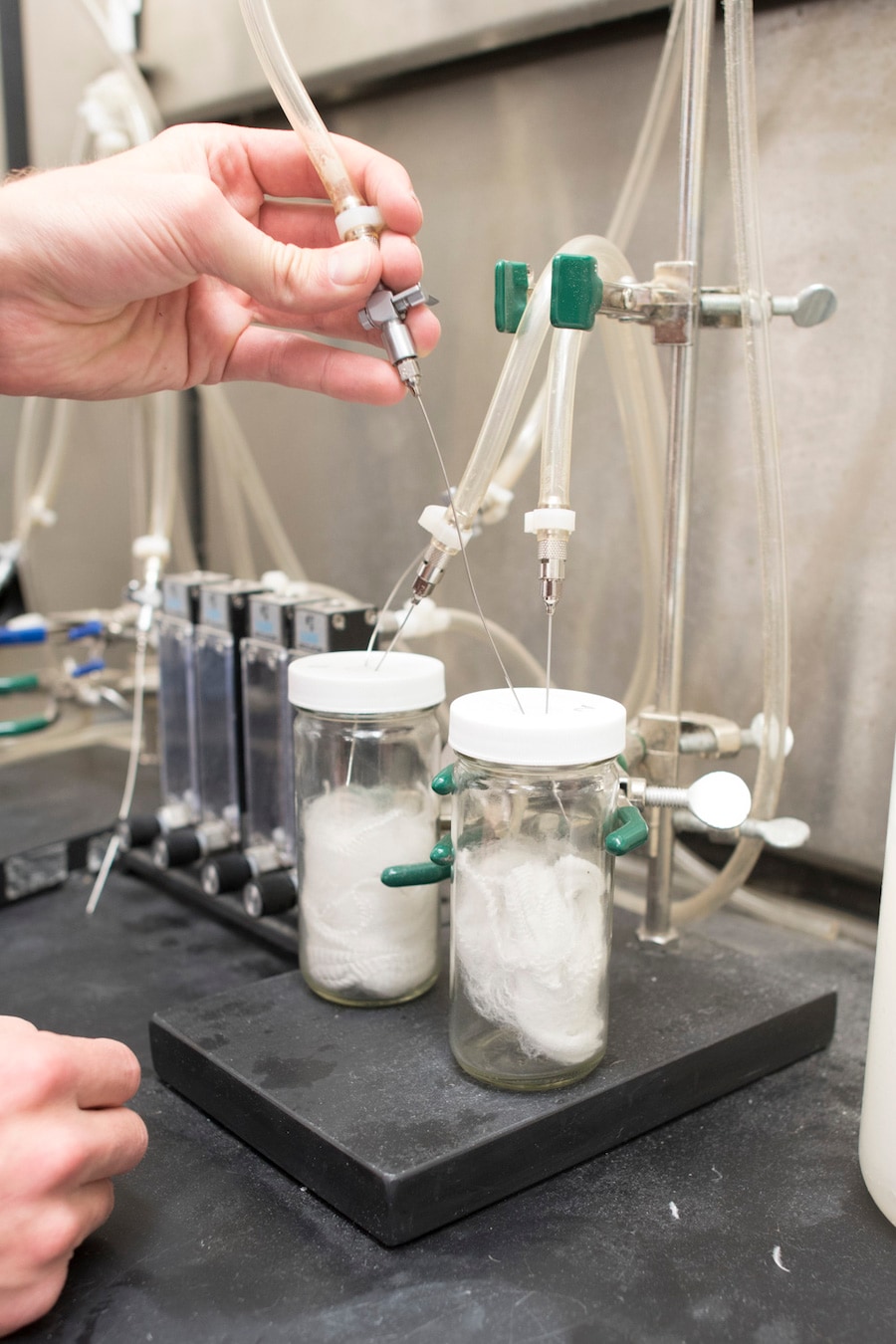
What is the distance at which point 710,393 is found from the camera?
44.9 inches

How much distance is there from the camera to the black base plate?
62 cm

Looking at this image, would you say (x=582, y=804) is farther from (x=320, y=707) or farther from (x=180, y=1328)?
(x=180, y=1328)

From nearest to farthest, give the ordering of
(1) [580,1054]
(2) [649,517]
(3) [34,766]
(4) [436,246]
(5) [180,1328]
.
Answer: (5) [180,1328] < (1) [580,1054] < (2) [649,517] < (4) [436,246] < (3) [34,766]

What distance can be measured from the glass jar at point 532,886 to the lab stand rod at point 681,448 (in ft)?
0.71

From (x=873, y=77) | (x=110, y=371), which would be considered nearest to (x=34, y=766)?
(x=110, y=371)

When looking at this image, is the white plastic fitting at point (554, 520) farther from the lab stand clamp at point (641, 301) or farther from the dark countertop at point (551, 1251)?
the dark countertop at point (551, 1251)

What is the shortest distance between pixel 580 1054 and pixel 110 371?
73 centimetres

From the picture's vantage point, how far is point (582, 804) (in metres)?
0.68

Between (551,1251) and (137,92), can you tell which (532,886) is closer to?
(551,1251)

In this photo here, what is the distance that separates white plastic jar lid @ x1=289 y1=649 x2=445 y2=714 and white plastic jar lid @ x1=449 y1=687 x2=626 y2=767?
111 millimetres

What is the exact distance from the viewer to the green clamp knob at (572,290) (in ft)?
2.28

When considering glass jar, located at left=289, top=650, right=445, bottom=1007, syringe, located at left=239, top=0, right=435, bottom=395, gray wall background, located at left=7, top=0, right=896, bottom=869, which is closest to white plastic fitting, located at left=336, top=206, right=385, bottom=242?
syringe, located at left=239, top=0, right=435, bottom=395

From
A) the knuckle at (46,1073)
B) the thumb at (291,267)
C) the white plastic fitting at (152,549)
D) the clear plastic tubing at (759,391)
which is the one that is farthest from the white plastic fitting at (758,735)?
the white plastic fitting at (152,549)

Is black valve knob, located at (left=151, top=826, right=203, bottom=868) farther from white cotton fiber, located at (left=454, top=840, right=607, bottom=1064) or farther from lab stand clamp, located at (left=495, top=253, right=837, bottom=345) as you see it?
lab stand clamp, located at (left=495, top=253, right=837, bottom=345)
